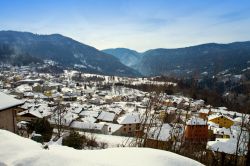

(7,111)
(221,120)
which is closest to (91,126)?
(7,111)

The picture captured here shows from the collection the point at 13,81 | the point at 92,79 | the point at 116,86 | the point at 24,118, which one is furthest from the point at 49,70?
the point at 24,118

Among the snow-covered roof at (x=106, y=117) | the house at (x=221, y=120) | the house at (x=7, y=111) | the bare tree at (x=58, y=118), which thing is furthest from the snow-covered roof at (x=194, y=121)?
the house at (x=221, y=120)

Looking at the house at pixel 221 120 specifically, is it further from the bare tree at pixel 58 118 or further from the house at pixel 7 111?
the house at pixel 7 111

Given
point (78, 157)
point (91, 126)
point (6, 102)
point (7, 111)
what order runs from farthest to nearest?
point (91, 126)
point (7, 111)
point (6, 102)
point (78, 157)

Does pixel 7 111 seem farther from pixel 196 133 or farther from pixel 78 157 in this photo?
pixel 78 157

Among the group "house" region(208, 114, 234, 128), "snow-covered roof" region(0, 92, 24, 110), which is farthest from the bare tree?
"house" region(208, 114, 234, 128)

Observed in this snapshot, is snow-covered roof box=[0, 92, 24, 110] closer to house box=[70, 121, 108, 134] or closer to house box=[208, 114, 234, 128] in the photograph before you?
house box=[70, 121, 108, 134]

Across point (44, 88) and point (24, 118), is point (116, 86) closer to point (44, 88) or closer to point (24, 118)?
point (44, 88)
